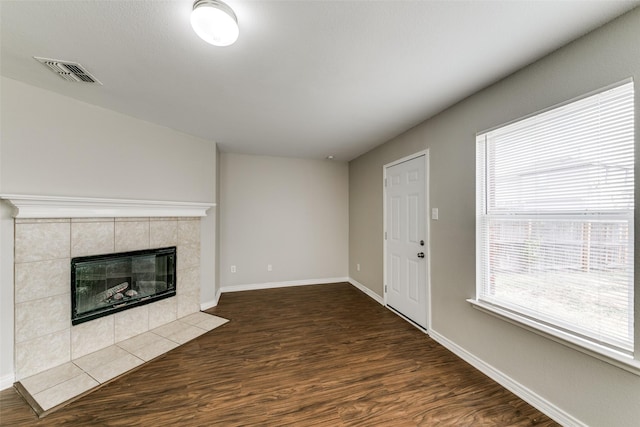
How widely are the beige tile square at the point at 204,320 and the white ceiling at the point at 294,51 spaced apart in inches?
97.7

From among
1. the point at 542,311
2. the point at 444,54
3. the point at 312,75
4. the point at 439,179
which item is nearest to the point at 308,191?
the point at 439,179

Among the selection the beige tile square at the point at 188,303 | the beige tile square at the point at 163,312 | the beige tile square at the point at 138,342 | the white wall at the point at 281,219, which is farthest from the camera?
the white wall at the point at 281,219

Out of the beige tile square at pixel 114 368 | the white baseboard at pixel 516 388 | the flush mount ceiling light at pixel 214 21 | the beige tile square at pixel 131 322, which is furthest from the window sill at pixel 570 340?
the beige tile square at pixel 131 322

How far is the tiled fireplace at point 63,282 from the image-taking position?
2.00m

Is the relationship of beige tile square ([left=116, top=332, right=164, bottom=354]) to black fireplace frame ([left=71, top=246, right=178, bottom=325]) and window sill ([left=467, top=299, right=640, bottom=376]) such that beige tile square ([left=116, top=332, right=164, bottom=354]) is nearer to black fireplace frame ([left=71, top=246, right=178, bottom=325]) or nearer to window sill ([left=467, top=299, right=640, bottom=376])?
black fireplace frame ([left=71, top=246, right=178, bottom=325])

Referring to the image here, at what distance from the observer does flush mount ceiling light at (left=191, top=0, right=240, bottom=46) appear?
3.89 ft

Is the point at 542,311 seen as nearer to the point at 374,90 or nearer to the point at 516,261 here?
the point at 516,261

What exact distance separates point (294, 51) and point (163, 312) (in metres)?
3.21

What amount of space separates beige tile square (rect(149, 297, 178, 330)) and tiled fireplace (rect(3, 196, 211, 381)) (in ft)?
0.03

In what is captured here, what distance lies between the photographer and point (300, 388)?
1904 mm

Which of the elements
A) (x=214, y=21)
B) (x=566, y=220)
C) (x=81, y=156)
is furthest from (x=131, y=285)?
(x=566, y=220)

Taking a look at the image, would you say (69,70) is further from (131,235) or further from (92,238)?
(131,235)

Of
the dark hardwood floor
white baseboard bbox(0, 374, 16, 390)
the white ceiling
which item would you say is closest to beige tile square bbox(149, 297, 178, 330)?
the dark hardwood floor

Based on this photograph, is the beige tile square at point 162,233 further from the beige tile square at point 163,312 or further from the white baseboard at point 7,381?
the white baseboard at point 7,381
